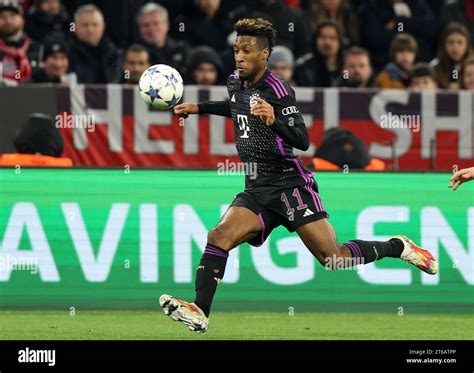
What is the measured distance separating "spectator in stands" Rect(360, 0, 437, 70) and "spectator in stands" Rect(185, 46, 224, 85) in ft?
8.49

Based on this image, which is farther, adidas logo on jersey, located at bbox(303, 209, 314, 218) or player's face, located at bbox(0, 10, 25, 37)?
player's face, located at bbox(0, 10, 25, 37)

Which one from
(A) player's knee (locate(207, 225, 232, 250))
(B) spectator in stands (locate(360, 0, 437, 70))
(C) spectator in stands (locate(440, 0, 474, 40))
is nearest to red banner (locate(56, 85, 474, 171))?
(B) spectator in stands (locate(360, 0, 437, 70))

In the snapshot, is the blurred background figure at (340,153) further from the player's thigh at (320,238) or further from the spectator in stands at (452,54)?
the player's thigh at (320,238)

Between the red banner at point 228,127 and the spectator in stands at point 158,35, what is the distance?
4.34ft

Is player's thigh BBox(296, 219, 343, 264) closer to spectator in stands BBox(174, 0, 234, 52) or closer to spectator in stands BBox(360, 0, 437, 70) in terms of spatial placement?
spectator in stands BBox(174, 0, 234, 52)

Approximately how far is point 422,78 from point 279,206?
19.4 ft


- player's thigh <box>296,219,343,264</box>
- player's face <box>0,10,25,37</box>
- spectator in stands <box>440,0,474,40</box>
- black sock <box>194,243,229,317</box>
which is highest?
spectator in stands <box>440,0,474,40</box>

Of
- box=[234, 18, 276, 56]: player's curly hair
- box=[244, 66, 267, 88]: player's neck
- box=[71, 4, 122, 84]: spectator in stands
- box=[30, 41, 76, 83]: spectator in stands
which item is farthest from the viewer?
box=[71, 4, 122, 84]: spectator in stands

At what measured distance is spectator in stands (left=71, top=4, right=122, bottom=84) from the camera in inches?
604

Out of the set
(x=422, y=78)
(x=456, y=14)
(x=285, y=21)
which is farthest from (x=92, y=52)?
(x=456, y=14)

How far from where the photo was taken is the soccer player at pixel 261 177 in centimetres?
980

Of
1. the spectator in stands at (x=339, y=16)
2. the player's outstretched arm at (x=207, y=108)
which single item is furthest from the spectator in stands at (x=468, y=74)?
the player's outstretched arm at (x=207, y=108)

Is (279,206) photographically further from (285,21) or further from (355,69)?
(285,21)
